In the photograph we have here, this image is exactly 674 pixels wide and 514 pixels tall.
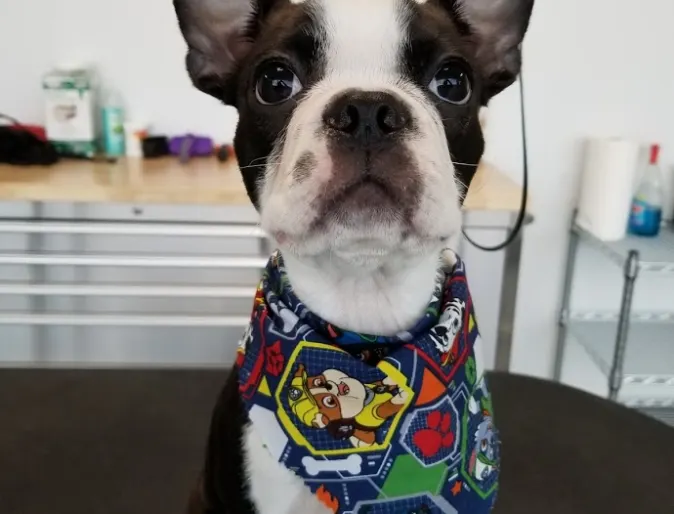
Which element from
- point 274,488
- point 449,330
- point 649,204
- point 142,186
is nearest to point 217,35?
point 449,330

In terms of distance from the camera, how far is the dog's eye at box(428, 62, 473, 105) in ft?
3.15

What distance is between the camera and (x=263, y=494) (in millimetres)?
981

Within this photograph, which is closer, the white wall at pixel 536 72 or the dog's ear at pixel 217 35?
the dog's ear at pixel 217 35

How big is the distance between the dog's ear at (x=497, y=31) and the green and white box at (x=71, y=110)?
1.58 meters

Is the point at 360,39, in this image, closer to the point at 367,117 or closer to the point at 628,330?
the point at 367,117

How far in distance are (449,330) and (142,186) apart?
1.29 metres

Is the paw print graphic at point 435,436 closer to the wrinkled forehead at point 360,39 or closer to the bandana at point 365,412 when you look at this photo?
the bandana at point 365,412

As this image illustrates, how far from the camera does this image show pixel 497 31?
1103 millimetres

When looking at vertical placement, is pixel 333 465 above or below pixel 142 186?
below

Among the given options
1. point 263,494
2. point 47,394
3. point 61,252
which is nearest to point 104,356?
point 61,252

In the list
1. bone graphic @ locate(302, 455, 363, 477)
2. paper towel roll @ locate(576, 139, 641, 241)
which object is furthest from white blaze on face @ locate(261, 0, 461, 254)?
paper towel roll @ locate(576, 139, 641, 241)

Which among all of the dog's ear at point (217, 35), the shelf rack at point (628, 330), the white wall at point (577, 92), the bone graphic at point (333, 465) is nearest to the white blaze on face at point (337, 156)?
the dog's ear at point (217, 35)

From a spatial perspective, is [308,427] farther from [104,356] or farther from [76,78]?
[76,78]

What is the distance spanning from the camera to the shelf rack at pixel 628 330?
2.21 metres
